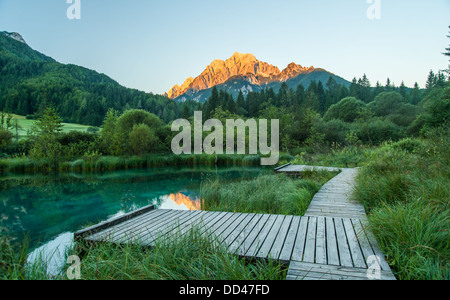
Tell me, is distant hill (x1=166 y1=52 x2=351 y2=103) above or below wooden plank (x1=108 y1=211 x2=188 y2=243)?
above

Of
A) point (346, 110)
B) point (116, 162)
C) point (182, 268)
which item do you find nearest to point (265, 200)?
point (182, 268)

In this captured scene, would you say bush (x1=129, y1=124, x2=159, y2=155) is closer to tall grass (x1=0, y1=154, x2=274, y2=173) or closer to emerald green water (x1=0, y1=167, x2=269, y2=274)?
tall grass (x1=0, y1=154, x2=274, y2=173)

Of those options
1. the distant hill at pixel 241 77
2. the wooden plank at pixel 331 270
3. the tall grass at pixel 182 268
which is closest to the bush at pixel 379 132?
the wooden plank at pixel 331 270

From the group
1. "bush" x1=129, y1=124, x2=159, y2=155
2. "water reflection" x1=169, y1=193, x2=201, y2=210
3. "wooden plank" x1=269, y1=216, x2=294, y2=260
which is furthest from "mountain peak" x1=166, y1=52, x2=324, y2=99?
"wooden plank" x1=269, y1=216, x2=294, y2=260

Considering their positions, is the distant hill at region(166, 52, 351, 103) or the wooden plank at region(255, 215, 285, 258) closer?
the wooden plank at region(255, 215, 285, 258)

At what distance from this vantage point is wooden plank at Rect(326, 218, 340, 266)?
79.4 inches

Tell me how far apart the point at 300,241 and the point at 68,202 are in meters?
7.86

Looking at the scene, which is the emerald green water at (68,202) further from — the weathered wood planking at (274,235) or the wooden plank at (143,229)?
the weathered wood planking at (274,235)

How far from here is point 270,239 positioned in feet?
8.52

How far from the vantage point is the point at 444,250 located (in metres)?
1.82

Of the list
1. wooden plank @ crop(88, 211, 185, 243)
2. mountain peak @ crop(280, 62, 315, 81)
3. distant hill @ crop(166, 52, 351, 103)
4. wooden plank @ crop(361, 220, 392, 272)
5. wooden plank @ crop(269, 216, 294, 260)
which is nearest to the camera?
wooden plank @ crop(361, 220, 392, 272)

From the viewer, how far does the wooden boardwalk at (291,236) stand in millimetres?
1913

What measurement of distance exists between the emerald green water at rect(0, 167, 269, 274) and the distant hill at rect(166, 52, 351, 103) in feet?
426
